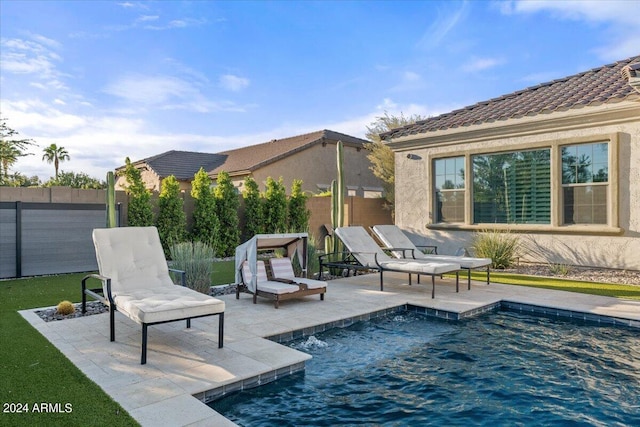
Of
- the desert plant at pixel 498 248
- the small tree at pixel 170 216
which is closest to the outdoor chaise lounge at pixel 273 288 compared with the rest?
the desert plant at pixel 498 248

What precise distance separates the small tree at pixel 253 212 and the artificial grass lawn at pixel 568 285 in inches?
320

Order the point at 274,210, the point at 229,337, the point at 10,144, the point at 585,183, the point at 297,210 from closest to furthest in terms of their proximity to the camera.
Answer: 1. the point at 229,337
2. the point at 585,183
3. the point at 274,210
4. the point at 297,210
5. the point at 10,144

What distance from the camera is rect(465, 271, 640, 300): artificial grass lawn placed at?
8117mm

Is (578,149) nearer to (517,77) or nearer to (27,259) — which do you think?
(517,77)

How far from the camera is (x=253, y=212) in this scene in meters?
16.0

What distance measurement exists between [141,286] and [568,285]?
8281 millimetres

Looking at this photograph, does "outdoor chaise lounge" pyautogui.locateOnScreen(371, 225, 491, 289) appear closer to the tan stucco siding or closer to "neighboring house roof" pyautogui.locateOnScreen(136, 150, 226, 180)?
the tan stucco siding

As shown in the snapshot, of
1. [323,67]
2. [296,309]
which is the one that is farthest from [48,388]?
[323,67]

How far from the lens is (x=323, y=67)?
15.4m

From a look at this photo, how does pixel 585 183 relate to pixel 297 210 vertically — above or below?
above

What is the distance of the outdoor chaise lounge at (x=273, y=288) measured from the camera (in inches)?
278

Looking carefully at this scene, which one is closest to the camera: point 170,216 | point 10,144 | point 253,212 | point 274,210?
point 170,216

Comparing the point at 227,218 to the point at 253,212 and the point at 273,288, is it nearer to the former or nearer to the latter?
the point at 253,212

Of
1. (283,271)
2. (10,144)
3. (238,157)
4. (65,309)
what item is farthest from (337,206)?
(10,144)
